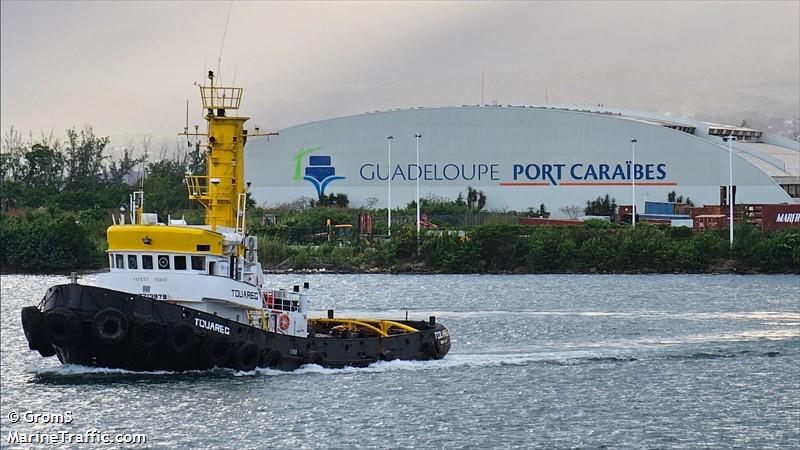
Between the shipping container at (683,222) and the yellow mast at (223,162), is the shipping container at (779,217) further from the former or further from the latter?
the yellow mast at (223,162)

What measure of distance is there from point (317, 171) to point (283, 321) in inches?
2792

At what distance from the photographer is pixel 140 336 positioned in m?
34.8

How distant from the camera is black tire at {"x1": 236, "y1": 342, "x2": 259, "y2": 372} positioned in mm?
35969

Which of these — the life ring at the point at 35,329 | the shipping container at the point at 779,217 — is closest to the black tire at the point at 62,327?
the life ring at the point at 35,329

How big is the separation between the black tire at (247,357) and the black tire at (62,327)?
4092mm

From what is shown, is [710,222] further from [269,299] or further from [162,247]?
[162,247]

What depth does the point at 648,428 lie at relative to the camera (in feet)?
102

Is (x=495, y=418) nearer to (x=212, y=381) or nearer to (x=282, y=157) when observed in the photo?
(x=212, y=381)

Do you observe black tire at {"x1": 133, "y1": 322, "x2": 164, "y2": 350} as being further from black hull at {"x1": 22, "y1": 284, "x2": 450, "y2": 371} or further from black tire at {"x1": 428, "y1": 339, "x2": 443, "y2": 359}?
black tire at {"x1": 428, "y1": 339, "x2": 443, "y2": 359}

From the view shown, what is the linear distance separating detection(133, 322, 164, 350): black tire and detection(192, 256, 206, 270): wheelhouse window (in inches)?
88.8

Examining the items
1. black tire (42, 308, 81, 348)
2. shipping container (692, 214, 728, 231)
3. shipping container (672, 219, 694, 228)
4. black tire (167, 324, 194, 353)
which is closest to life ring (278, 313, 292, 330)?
black tire (167, 324, 194, 353)

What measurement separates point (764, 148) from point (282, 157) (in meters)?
47.8

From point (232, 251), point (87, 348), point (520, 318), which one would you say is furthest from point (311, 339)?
point (520, 318)

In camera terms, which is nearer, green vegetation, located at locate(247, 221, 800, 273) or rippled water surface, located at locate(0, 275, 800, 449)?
rippled water surface, located at locate(0, 275, 800, 449)
